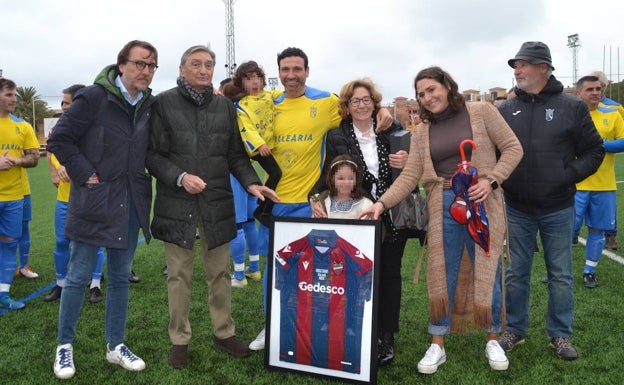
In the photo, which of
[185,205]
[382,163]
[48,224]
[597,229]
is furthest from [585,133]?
[48,224]

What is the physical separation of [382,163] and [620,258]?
465 cm

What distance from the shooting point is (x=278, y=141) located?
3.54m

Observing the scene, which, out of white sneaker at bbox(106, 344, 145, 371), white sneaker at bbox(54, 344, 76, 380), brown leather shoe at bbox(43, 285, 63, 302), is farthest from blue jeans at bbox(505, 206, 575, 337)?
brown leather shoe at bbox(43, 285, 63, 302)

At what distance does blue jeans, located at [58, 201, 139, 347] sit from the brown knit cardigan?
1.83 metres

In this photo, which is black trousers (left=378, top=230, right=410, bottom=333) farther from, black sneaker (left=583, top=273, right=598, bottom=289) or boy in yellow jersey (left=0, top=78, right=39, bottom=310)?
boy in yellow jersey (left=0, top=78, right=39, bottom=310)

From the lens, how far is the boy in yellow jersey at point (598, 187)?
5016 mm

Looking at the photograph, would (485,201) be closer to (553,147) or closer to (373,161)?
(553,147)

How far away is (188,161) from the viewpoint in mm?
3305

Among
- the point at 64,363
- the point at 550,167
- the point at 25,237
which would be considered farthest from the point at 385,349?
the point at 25,237

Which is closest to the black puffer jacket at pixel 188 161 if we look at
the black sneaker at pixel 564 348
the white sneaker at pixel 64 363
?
the white sneaker at pixel 64 363

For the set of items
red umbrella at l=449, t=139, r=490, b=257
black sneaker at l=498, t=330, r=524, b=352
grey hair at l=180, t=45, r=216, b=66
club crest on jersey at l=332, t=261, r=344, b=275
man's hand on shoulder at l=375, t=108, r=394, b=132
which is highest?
grey hair at l=180, t=45, r=216, b=66

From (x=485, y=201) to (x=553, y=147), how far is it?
0.66 meters

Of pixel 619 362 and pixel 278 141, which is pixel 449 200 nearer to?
pixel 278 141

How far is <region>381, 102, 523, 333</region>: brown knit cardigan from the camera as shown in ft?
10.3
